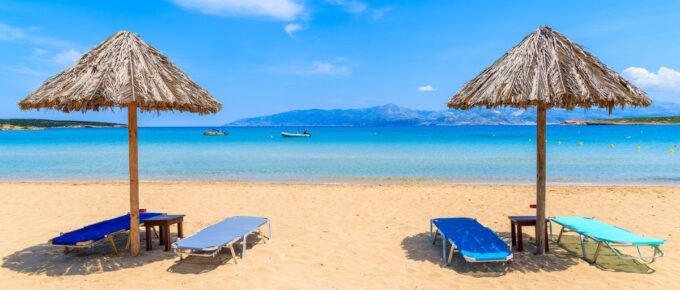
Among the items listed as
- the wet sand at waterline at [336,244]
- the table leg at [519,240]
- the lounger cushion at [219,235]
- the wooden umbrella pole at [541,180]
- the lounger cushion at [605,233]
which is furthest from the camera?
the table leg at [519,240]

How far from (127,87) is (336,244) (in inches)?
146

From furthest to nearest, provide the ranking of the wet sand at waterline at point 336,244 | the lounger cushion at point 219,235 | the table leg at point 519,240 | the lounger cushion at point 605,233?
the table leg at point 519,240
the lounger cushion at point 219,235
the wet sand at waterline at point 336,244
the lounger cushion at point 605,233

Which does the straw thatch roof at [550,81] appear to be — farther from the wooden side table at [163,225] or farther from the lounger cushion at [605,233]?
the wooden side table at [163,225]

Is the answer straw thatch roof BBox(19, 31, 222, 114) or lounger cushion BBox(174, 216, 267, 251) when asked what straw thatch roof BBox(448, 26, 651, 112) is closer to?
lounger cushion BBox(174, 216, 267, 251)

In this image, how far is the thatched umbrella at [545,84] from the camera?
16.0 feet

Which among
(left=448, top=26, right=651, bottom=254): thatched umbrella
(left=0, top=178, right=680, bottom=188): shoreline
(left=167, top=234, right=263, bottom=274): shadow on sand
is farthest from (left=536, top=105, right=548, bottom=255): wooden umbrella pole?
(left=0, top=178, right=680, bottom=188): shoreline

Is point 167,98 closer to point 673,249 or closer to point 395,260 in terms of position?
point 395,260

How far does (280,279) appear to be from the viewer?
4863 mm

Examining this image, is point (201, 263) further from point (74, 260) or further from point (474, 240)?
point (474, 240)

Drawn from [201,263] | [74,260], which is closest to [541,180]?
[201,263]

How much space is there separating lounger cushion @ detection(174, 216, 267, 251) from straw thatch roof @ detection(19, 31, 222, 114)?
5.85 ft

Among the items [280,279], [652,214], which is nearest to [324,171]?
[652,214]

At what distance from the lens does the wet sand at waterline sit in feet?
15.7

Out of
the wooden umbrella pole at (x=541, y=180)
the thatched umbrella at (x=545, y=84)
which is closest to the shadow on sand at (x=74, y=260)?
the thatched umbrella at (x=545, y=84)
